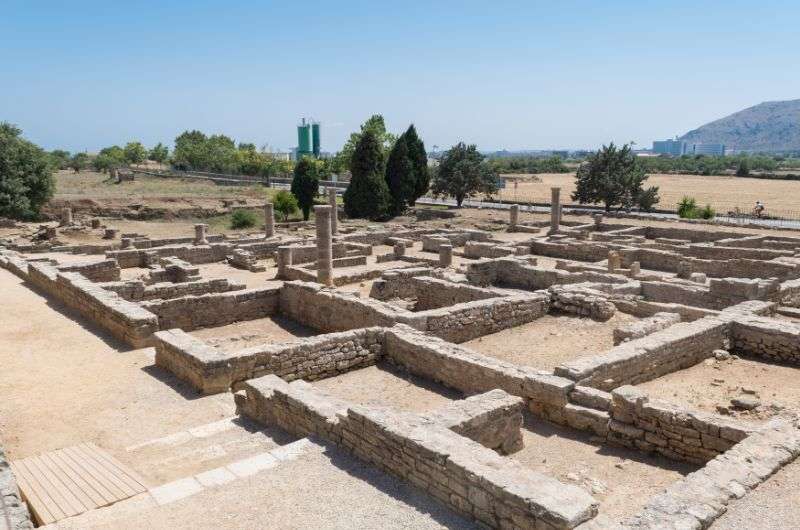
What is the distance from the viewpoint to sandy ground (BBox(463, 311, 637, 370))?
1212cm

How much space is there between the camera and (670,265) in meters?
23.9

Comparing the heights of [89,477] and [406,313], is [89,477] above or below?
below

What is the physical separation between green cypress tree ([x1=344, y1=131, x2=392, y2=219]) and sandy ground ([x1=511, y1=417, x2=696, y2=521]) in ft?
116

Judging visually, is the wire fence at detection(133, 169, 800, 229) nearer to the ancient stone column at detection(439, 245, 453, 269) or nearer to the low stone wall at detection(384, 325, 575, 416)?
the ancient stone column at detection(439, 245, 453, 269)

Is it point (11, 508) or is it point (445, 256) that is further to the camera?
point (445, 256)

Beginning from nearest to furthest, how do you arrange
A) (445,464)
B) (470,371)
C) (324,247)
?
(445,464) < (470,371) < (324,247)

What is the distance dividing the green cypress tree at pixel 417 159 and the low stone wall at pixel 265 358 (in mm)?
36875

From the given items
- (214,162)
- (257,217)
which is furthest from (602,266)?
(214,162)

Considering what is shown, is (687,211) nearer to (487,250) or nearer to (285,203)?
(487,250)

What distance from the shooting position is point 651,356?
1054 cm

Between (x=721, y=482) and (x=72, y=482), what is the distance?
6648mm

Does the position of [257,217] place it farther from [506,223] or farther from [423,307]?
[423,307]

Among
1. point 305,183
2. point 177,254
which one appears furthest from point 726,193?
point 177,254

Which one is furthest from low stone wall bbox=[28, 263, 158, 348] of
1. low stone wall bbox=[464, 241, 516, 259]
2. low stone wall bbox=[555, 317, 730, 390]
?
low stone wall bbox=[464, 241, 516, 259]
